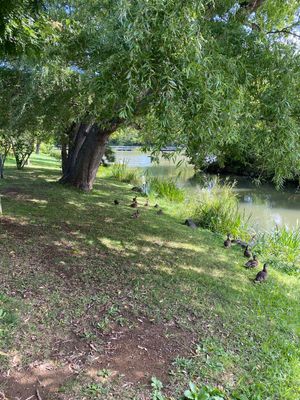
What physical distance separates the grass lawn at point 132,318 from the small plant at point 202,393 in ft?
0.27

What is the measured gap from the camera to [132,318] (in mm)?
2721

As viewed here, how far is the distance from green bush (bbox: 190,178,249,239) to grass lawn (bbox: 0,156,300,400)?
1.51 metres

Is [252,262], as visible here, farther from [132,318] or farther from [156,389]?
[156,389]

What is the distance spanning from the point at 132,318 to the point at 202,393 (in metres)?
0.89

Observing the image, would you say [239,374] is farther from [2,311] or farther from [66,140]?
[66,140]

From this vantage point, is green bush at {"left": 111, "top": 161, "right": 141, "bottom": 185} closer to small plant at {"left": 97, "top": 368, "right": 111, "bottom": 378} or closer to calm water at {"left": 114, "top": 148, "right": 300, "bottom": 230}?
calm water at {"left": 114, "top": 148, "right": 300, "bottom": 230}

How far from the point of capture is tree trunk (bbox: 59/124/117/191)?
743 cm

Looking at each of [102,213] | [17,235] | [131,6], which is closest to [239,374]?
[131,6]

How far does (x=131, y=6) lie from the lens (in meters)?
2.32

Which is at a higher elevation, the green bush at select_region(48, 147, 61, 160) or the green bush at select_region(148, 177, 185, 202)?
the green bush at select_region(48, 147, 61, 160)

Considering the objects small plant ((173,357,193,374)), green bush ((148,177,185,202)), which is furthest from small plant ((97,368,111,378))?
green bush ((148,177,185,202))

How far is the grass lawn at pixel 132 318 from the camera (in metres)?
2.09

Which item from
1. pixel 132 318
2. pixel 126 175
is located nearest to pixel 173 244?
pixel 132 318

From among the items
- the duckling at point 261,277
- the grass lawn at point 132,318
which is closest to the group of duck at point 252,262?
the duckling at point 261,277
